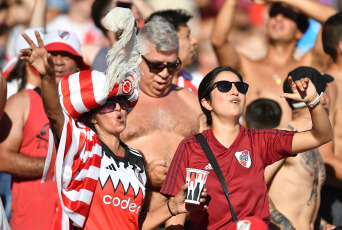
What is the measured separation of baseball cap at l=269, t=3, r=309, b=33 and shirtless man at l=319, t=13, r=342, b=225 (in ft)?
2.51

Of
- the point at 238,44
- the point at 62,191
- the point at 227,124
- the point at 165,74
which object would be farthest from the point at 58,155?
the point at 238,44

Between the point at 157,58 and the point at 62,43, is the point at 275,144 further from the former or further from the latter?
the point at 62,43

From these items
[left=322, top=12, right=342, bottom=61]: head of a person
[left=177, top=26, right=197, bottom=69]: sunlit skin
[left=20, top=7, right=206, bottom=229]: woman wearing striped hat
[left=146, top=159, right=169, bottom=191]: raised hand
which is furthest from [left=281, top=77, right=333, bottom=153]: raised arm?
[left=322, top=12, right=342, bottom=61]: head of a person

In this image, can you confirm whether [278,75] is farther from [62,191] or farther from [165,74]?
[62,191]

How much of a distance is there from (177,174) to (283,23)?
143 inches

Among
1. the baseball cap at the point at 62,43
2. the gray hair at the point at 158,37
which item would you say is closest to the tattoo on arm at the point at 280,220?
the gray hair at the point at 158,37

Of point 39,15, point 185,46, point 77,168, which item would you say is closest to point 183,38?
point 185,46

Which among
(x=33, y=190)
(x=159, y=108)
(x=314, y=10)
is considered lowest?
(x=33, y=190)

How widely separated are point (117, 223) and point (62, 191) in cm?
43

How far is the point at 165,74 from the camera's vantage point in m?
5.73

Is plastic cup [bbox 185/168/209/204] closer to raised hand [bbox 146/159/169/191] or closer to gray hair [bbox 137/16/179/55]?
raised hand [bbox 146/159/169/191]

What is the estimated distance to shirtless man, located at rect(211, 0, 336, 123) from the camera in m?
7.29

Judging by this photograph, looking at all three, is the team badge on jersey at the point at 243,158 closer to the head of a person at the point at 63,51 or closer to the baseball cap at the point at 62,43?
the head of a person at the point at 63,51

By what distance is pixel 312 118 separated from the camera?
4.47 m
